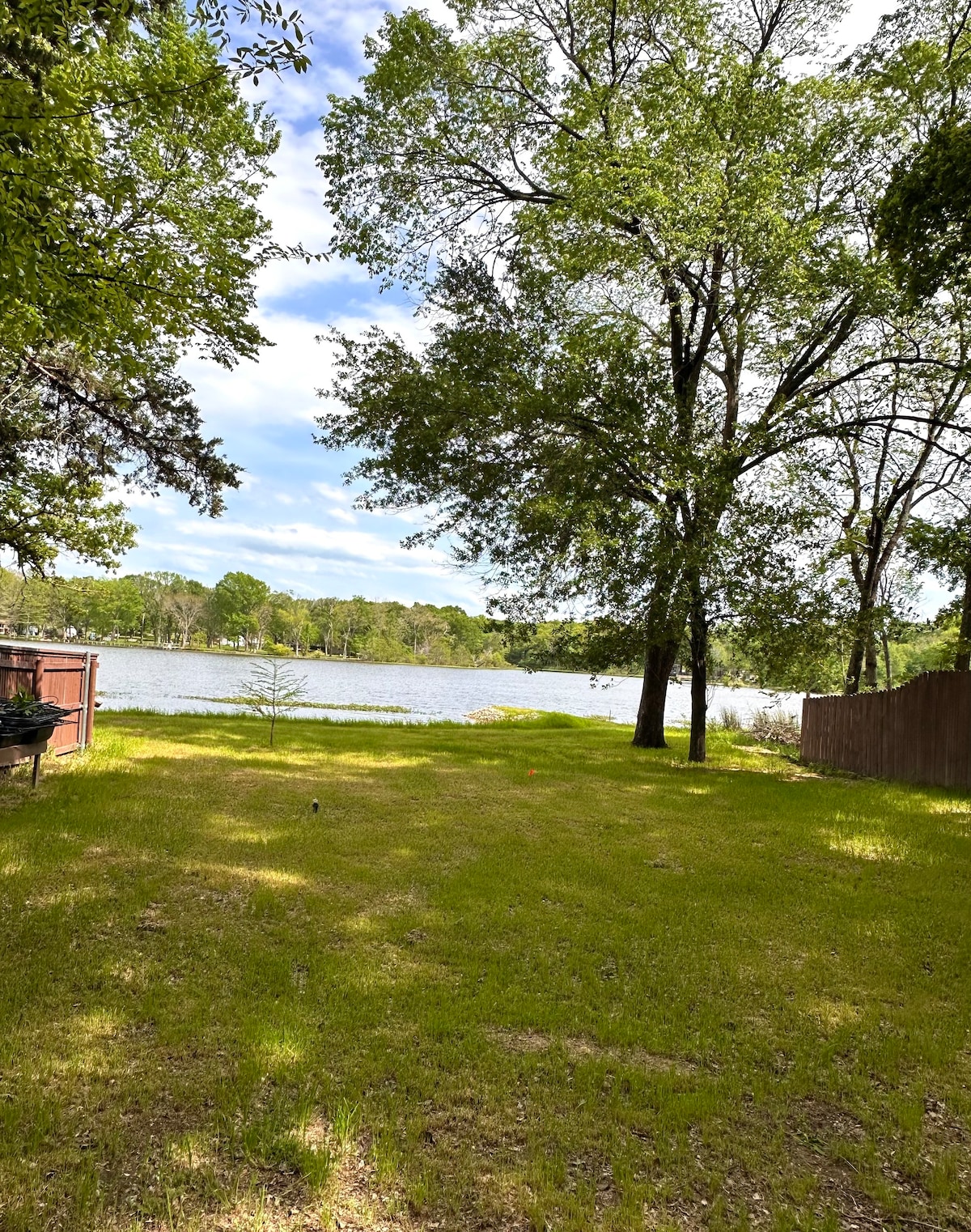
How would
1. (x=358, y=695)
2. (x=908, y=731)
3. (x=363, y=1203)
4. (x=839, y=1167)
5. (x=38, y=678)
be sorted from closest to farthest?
(x=363, y=1203) → (x=839, y=1167) → (x=38, y=678) → (x=908, y=731) → (x=358, y=695)

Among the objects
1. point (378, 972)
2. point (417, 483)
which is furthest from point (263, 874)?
point (417, 483)

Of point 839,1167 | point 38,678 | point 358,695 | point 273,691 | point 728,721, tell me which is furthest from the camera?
point 358,695

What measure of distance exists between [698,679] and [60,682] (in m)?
10.1

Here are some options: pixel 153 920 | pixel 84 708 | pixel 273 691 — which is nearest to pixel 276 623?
pixel 273 691

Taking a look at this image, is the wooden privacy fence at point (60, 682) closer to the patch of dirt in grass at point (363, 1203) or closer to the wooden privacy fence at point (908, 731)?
the patch of dirt in grass at point (363, 1203)

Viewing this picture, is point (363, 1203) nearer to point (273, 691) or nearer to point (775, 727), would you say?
point (273, 691)

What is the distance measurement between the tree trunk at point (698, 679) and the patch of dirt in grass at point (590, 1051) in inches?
352

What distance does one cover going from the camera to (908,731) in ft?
34.9

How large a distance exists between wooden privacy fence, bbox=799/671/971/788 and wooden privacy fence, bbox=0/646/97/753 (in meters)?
11.5

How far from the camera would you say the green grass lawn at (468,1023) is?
7.48ft

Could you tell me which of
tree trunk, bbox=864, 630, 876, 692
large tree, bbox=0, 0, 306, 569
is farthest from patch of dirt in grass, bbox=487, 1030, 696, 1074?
tree trunk, bbox=864, 630, 876, 692

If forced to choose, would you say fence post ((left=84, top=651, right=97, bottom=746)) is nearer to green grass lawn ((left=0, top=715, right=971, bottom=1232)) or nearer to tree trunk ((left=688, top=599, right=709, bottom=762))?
green grass lawn ((left=0, top=715, right=971, bottom=1232))

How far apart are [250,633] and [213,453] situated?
74.1 metres

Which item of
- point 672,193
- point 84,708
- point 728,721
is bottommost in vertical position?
point 728,721
